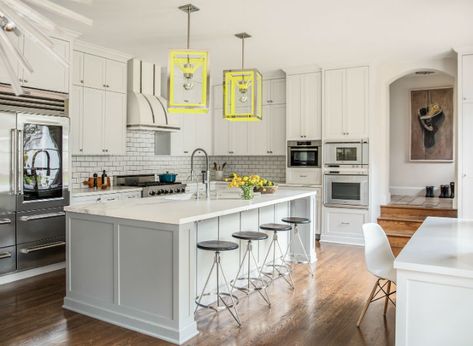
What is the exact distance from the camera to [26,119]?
4648 millimetres

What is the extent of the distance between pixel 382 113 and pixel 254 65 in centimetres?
225

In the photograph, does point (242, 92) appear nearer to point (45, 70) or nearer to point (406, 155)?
point (45, 70)

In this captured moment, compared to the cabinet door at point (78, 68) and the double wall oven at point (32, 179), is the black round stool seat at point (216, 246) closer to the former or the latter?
the double wall oven at point (32, 179)

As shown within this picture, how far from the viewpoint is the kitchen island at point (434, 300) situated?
7.16ft

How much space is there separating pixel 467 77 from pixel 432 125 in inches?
138

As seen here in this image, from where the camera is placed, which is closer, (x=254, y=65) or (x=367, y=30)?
(x=367, y=30)

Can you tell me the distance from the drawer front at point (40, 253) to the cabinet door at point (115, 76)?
2295 mm

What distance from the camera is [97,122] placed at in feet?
19.6

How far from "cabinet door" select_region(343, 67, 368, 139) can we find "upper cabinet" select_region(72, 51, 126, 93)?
3450 mm

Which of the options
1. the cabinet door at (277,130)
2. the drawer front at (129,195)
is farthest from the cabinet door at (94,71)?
the cabinet door at (277,130)

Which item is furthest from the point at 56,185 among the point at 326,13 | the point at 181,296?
the point at 326,13

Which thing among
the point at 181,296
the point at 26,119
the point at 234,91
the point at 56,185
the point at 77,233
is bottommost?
the point at 181,296

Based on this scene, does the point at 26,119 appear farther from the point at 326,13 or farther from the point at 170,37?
the point at 326,13

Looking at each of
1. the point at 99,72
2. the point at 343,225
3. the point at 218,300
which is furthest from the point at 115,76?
the point at 343,225
